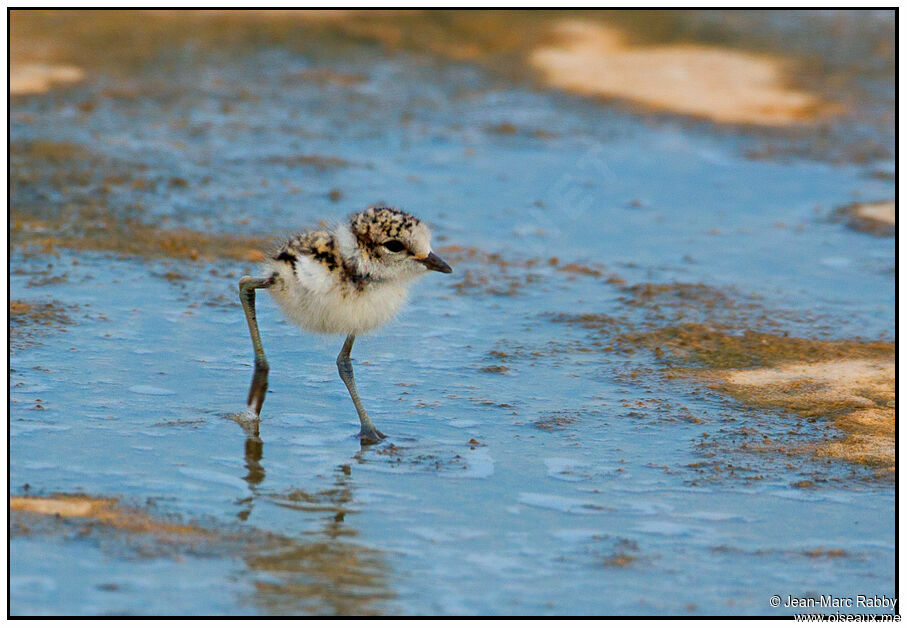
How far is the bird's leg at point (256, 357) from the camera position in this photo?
6.47 m

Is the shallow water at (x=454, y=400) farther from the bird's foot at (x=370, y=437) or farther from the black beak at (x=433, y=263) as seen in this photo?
the black beak at (x=433, y=263)

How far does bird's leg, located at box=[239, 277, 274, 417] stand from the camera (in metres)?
6.47

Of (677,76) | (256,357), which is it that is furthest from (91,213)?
(677,76)

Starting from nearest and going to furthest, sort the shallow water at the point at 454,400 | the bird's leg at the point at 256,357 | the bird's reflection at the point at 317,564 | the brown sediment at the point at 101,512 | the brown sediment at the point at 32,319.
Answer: the bird's reflection at the point at 317,564 < the shallow water at the point at 454,400 < the brown sediment at the point at 101,512 < the bird's leg at the point at 256,357 < the brown sediment at the point at 32,319

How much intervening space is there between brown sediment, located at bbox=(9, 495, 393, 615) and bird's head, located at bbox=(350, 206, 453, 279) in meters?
1.52

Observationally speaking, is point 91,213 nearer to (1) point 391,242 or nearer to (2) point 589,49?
(1) point 391,242

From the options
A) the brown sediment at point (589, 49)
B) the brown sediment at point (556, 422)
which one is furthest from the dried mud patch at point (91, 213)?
the brown sediment at point (556, 422)

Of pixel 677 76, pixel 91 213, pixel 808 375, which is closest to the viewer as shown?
pixel 808 375

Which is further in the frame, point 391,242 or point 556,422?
point 556,422

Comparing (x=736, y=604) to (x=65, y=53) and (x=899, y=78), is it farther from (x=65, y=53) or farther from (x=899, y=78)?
(x=65, y=53)

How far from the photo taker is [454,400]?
710cm

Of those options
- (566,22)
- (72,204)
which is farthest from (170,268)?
(566,22)

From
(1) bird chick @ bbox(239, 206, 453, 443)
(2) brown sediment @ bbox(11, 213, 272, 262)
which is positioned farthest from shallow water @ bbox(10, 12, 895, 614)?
(1) bird chick @ bbox(239, 206, 453, 443)

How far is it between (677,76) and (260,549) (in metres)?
11.9
